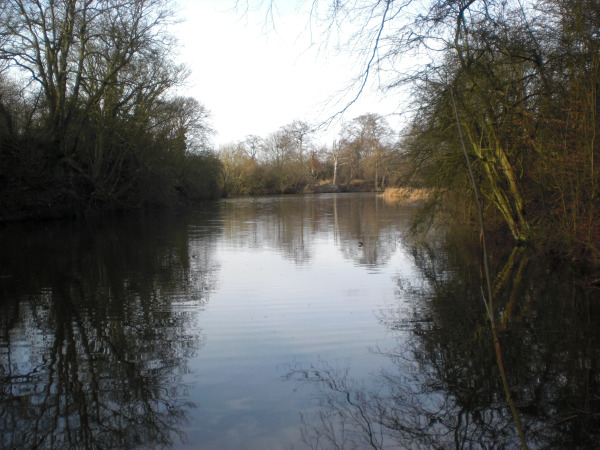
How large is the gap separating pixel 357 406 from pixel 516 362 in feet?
5.98

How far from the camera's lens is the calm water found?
361 centimetres

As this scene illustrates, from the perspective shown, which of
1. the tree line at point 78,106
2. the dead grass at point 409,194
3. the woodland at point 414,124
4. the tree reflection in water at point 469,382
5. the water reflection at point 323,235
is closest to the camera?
the tree reflection in water at point 469,382

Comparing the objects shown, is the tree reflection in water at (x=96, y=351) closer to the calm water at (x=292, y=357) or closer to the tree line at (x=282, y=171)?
the calm water at (x=292, y=357)

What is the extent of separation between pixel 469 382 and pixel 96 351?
3.72 m

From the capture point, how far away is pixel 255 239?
16391mm

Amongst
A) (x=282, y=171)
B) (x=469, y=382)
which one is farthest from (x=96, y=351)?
(x=282, y=171)

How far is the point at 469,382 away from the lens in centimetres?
435

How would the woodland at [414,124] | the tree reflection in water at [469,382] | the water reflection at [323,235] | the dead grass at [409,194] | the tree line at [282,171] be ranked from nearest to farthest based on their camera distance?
the tree reflection in water at [469,382], the woodland at [414,124], the water reflection at [323,235], the dead grass at [409,194], the tree line at [282,171]

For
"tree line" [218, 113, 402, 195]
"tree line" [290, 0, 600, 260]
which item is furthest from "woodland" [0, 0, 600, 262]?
"tree line" [218, 113, 402, 195]

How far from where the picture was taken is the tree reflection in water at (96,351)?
3.64 m

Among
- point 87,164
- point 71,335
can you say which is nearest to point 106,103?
point 87,164

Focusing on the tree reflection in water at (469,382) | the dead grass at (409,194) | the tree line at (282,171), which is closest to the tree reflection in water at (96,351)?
the tree reflection in water at (469,382)

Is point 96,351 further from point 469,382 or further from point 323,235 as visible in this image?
point 323,235

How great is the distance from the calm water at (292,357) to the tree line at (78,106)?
12.8m
